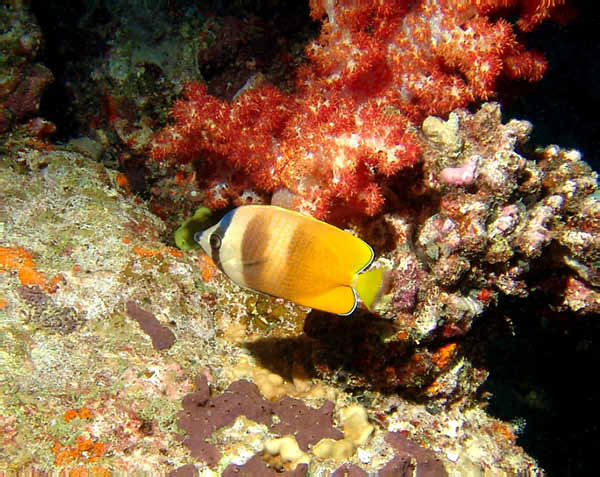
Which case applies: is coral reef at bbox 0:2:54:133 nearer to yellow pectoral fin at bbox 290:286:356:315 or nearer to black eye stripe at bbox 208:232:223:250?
black eye stripe at bbox 208:232:223:250

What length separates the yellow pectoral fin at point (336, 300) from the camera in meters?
2.04

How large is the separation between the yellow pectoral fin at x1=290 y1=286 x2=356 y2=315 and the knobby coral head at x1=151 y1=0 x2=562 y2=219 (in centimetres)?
77

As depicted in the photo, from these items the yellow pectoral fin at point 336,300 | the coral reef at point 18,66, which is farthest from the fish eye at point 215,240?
the coral reef at point 18,66

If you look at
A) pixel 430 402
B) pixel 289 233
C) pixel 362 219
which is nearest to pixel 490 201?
pixel 362 219

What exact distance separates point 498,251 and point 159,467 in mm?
2447

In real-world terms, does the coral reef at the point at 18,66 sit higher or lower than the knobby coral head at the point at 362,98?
lower

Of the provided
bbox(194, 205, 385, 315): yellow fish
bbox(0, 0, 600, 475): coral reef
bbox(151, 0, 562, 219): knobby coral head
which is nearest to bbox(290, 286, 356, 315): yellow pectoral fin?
bbox(194, 205, 385, 315): yellow fish

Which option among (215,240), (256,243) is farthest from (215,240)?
(256,243)

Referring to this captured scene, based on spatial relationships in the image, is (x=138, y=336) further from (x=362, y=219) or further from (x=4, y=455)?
(x=362, y=219)

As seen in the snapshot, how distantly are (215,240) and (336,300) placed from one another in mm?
733

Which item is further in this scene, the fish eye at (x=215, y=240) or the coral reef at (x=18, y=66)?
the coral reef at (x=18, y=66)

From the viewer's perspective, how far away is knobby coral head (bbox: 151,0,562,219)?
8.58 feet

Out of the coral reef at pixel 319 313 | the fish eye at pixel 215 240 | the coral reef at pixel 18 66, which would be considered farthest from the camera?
the coral reef at pixel 18 66

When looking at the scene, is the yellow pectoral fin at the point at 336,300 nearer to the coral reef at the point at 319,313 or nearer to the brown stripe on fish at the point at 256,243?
the brown stripe on fish at the point at 256,243
